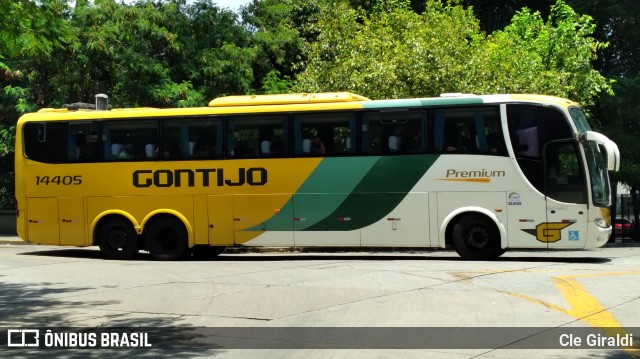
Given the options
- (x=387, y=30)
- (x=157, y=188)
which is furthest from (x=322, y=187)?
(x=387, y=30)

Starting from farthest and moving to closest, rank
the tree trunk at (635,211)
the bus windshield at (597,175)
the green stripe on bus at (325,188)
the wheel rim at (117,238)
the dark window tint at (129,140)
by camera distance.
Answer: the tree trunk at (635,211)
the wheel rim at (117,238)
the dark window tint at (129,140)
the green stripe on bus at (325,188)
the bus windshield at (597,175)

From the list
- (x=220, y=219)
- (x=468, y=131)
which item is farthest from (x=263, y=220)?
(x=468, y=131)

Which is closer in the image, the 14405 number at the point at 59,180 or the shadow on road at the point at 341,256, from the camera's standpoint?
the shadow on road at the point at 341,256

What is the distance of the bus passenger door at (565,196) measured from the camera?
1759 centimetres

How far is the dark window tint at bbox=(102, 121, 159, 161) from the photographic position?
64.6 ft

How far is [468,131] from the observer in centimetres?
1817

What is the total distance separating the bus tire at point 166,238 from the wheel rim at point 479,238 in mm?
6645

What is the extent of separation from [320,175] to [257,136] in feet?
5.75

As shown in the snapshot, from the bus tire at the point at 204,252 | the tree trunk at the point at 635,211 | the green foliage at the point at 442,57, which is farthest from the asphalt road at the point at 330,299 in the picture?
the tree trunk at the point at 635,211

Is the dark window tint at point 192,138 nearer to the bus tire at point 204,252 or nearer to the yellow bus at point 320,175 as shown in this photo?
the yellow bus at point 320,175

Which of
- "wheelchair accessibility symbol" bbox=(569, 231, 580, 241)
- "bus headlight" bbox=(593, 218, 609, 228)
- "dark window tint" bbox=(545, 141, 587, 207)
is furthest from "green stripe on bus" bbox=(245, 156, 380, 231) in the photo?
"bus headlight" bbox=(593, 218, 609, 228)

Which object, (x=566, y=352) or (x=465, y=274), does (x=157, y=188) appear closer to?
(x=465, y=274)

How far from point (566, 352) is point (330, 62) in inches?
766

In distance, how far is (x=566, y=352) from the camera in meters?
7.93
